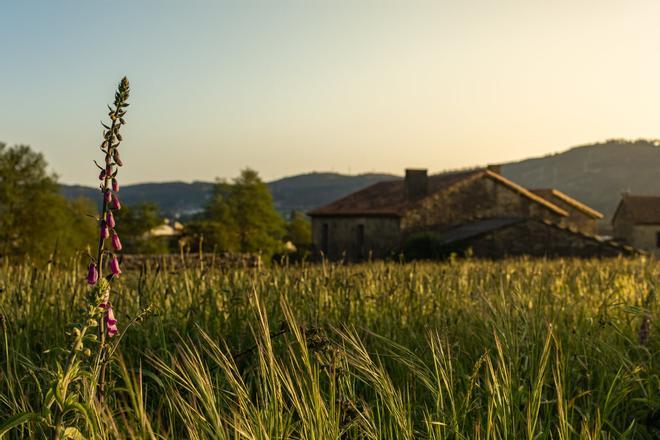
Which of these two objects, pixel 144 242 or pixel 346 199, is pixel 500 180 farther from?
pixel 144 242

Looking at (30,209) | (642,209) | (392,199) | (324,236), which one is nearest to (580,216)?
(642,209)

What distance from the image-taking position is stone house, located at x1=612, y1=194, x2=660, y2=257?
2574 inches

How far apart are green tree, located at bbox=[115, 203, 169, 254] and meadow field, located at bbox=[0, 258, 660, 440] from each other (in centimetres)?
7617

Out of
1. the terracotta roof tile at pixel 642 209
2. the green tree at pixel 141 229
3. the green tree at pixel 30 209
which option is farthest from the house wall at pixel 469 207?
the green tree at pixel 141 229

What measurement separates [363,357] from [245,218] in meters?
61.6

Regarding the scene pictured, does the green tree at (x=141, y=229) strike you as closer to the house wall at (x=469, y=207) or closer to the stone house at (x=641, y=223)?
the house wall at (x=469, y=207)

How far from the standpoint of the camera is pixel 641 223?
65.3 meters

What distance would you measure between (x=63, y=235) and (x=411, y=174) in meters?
26.1

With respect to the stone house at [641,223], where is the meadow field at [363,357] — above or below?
above

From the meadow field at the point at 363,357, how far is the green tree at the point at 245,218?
55.3 metres

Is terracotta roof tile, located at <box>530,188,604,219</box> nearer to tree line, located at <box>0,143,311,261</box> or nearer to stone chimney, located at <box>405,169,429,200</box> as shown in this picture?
stone chimney, located at <box>405,169,429,200</box>

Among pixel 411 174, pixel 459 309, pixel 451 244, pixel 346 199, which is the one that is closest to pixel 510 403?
pixel 459 309

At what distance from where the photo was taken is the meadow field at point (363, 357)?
3.12 m

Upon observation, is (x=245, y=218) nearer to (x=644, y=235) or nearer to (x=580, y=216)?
(x=580, y=216)
